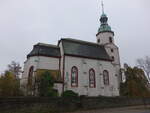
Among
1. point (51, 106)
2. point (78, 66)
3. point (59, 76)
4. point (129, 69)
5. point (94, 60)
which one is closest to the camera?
point (51, 106)

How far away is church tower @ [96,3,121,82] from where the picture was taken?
3597 cm

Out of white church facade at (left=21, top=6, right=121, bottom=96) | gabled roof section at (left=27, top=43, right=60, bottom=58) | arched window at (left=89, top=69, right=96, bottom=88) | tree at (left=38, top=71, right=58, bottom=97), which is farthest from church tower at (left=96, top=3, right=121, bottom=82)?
tree at (left=38, top=71, right=58, bottom=97)

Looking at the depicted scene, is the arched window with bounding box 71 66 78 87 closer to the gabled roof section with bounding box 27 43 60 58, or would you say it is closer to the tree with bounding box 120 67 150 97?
the gabled roof section with bounding box 27 43 60 58

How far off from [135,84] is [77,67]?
14.1 m

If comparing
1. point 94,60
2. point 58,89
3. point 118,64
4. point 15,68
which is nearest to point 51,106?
point 58,89

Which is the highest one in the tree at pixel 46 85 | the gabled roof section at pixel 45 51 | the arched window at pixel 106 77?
the gabled roof section at pixel 45 51

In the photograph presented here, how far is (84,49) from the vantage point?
109ft

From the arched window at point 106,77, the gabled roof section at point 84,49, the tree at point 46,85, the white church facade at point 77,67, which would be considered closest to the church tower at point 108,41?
the white church facade at point 77,67

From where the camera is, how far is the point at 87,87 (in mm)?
28812

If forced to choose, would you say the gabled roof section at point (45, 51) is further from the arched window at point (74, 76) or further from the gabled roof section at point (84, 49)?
the arched window at point (74, 76)

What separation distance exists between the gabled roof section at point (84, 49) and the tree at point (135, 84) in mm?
6995

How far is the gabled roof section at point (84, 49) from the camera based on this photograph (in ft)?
101

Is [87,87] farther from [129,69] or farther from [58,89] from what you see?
[129,69]

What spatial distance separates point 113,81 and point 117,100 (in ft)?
26.4
